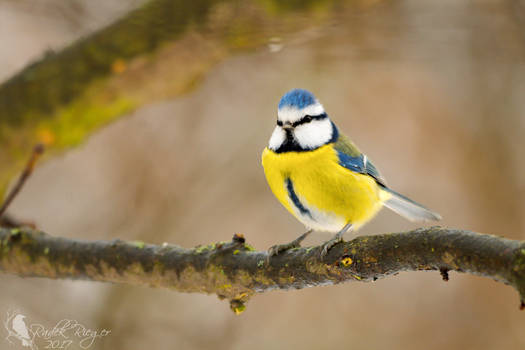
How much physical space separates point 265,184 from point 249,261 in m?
1.90

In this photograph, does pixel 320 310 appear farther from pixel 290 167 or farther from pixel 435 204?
pixel 290 167

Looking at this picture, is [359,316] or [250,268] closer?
[250,268]

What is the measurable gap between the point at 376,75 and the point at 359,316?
1456mm

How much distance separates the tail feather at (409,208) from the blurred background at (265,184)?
74 cm

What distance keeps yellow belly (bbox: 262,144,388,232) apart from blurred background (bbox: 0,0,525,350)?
2.58ft

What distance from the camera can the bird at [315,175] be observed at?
4.77ft

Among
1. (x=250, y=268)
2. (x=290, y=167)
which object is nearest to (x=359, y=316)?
(x=290, y=167)

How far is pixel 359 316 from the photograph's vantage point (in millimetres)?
2977

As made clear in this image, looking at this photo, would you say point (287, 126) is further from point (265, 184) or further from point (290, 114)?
point (265, 184)

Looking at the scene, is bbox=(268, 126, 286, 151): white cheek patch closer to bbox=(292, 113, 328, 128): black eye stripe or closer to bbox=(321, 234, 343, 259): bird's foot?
bbox=(292, 113, 328, 128): black eye stripe

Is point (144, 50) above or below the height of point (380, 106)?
above

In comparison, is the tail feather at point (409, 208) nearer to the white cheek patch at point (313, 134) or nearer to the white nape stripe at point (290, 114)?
the white cheek patch at point (313, 134)

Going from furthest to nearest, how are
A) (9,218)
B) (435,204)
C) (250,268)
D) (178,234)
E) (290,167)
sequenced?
(435,204)
(178,234)
(9,218)
(290,167)
(250,268)

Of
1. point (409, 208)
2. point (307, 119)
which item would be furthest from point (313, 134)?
point (409, 208)
